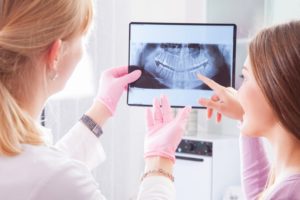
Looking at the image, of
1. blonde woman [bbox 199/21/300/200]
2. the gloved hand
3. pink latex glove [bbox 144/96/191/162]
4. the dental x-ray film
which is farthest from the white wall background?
blonde woman [bbox 199/21/300/200]

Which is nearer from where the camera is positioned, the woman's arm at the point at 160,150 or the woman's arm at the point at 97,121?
the woman's arm at the point at 160,150

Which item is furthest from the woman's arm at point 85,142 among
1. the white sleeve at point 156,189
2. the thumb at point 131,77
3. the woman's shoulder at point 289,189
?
the woman's shoulder at point 289,189

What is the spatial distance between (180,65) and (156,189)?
2.00 ft

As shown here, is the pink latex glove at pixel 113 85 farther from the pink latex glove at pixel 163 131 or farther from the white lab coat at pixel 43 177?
the white lab coat at pixel 43 177

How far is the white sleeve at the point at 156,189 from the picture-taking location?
1.02m

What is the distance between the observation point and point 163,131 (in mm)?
1229

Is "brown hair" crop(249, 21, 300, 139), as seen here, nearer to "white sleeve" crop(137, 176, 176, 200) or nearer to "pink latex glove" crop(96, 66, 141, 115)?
"white sleeve" crop(137, 176, 176, 200)

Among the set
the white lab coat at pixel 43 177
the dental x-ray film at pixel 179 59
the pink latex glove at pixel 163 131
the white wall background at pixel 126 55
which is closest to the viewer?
the white lab coat at pixel 43 177

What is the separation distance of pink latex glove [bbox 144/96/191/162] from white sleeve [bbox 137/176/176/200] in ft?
0.29

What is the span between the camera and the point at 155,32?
1.58m

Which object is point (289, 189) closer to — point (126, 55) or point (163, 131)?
point (163, 131)

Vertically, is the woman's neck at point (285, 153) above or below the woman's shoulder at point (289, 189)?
above

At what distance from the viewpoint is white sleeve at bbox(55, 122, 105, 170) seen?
1.37 m

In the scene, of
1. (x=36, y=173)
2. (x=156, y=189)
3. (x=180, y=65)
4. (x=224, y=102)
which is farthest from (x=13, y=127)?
(x=180, y=65)
